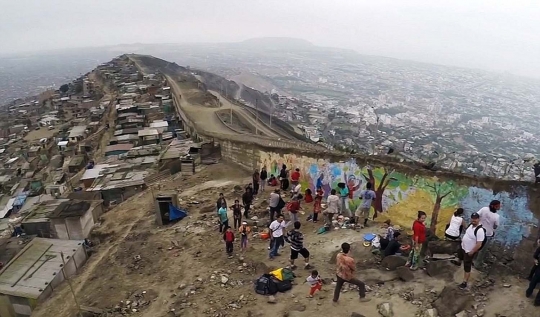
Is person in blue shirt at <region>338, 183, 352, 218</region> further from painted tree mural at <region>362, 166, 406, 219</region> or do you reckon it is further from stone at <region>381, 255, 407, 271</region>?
stone at <region>381, 255, 407, 271</region>

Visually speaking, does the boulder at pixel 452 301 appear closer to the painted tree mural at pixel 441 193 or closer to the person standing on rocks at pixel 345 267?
the person standing on rocks at pixel 345 267

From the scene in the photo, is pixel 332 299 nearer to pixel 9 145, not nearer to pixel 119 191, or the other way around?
pixel 119 191

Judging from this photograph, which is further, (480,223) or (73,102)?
(73,102)

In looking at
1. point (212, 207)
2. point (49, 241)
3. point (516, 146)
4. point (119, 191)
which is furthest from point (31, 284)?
point (516, 146)

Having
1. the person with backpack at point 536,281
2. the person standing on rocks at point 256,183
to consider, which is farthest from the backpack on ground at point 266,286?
the person standing on rocks at point 256,183

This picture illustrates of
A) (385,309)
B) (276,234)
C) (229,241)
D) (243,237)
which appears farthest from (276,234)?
(385,309)
